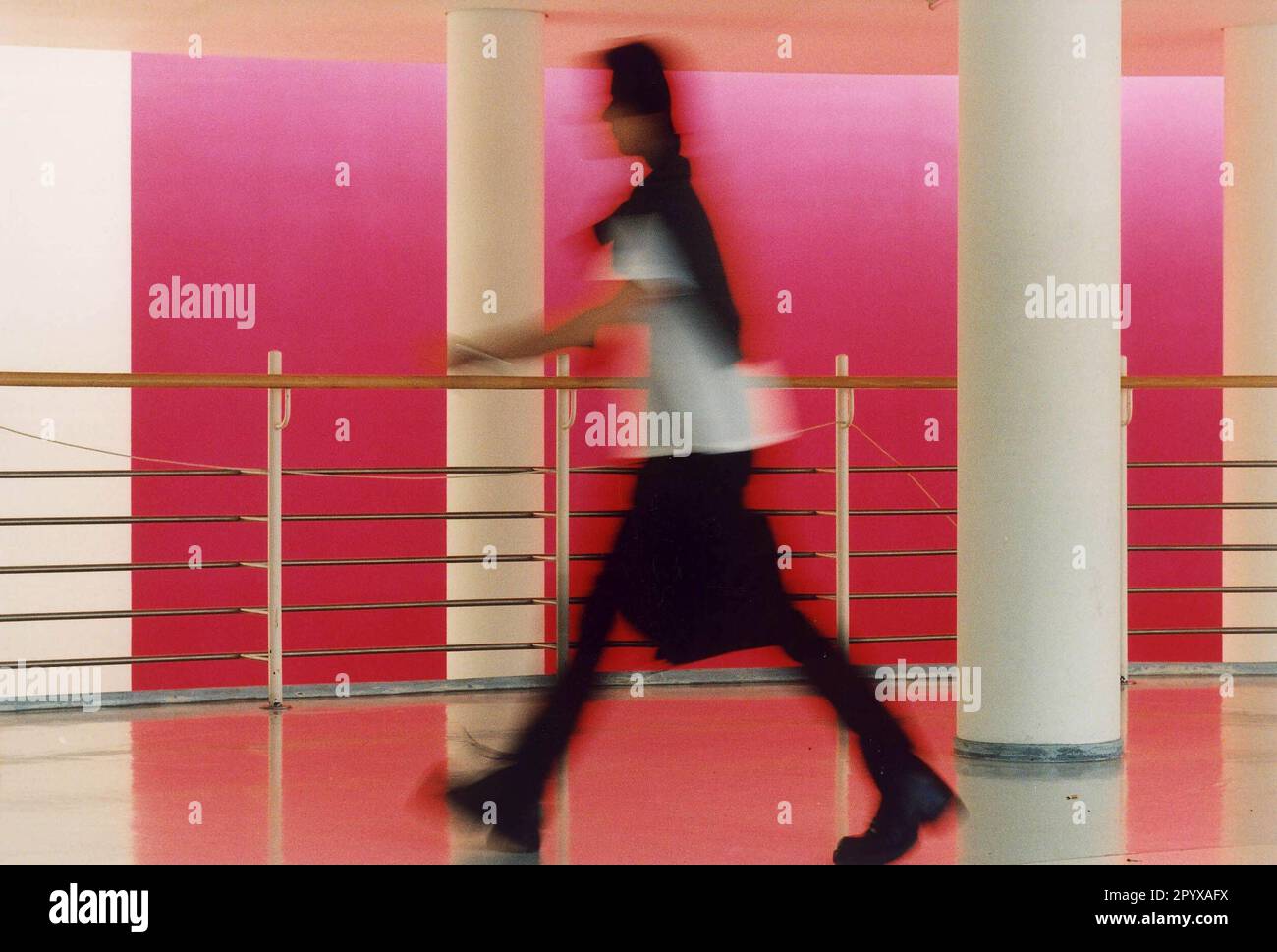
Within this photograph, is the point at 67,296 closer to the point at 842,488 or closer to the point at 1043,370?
the point at 842,488

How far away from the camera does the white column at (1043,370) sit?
430cm

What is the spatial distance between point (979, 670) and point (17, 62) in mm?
5798

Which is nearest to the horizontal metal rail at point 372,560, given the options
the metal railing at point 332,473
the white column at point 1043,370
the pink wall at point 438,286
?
the metal railing at point 332,473

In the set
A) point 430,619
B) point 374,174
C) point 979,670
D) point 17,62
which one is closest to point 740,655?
point 430,619

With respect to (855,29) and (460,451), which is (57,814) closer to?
(460,451)

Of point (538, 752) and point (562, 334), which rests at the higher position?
point (562, 334)

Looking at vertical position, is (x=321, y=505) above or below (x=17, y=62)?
below

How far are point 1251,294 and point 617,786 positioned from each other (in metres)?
4.51

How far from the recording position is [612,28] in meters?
7.34

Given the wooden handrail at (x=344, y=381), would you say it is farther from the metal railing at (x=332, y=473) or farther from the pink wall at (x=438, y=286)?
the pink wall at (x=438, y=286)

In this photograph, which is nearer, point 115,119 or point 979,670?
point 979,670

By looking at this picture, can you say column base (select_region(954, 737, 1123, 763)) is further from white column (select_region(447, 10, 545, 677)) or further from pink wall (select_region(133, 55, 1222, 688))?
pink wall (select_region(133, 55, 1222, 688))

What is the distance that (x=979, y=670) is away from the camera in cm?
441

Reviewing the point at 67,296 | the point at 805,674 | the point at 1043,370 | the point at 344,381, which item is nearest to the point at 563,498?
the point at 344,381
